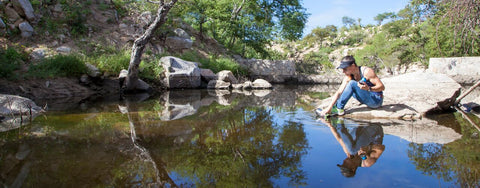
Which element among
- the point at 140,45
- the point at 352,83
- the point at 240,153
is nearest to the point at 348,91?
the point at 352,83

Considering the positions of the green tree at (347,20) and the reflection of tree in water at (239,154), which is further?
the green tree at (347,20)

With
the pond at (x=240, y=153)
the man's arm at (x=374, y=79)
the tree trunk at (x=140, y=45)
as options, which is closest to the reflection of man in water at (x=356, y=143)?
the pond at (x=240, y=153)

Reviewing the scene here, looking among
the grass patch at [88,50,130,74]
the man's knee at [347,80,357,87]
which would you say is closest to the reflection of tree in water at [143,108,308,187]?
the man's knee at [347,80,357,87]

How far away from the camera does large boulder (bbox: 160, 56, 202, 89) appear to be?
37.0 feet

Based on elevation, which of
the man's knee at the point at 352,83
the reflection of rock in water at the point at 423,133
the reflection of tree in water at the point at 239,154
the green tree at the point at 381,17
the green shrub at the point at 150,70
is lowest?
the reflection of tree in water at the point at 239,154

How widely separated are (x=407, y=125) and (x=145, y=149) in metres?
3.65

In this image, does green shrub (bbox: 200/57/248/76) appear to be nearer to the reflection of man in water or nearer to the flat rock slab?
the flat rock slab

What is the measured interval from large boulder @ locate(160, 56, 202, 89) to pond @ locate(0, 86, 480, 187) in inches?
263

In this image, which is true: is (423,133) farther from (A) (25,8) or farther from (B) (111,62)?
(A) (25,8)

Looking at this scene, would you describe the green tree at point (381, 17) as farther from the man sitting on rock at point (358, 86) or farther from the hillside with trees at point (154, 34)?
the man sitting on rock at point (358, 86)

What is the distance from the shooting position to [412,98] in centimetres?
549

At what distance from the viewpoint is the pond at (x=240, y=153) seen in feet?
7.47

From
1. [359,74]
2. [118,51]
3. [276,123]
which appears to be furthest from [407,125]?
[118,51]

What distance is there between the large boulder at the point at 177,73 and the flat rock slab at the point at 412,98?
23.0 feet
